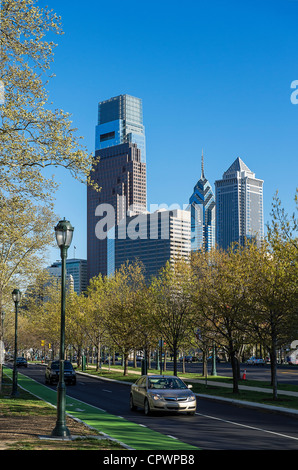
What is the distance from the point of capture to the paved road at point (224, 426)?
1516 cm

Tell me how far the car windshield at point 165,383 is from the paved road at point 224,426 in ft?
3.56

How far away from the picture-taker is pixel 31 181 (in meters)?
20.8

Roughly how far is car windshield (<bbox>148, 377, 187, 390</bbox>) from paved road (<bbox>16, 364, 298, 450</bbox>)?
1.08 metres

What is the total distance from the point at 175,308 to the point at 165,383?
750 inches

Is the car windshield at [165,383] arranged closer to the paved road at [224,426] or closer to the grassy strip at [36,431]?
the paved road at [224,426]

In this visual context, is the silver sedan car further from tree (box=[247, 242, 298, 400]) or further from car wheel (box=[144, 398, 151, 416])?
tree (box=[247, 242, 298, 400])

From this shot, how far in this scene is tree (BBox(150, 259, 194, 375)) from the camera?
41281 mm

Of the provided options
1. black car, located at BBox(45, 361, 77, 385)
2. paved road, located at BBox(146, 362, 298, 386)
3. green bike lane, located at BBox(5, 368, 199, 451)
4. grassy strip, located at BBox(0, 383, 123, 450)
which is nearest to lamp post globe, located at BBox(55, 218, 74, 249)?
grassy strip, located at BBox(0, 383, 123, 450)

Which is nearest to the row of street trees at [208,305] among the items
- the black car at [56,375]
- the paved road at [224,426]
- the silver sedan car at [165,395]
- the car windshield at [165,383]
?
the black car at [56,375]

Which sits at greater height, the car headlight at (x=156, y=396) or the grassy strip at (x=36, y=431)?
the car headlight at (x=156, y=396)

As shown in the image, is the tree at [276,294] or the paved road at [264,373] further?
the paved road at [264,373]

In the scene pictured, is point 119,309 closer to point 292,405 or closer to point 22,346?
point 292,405
